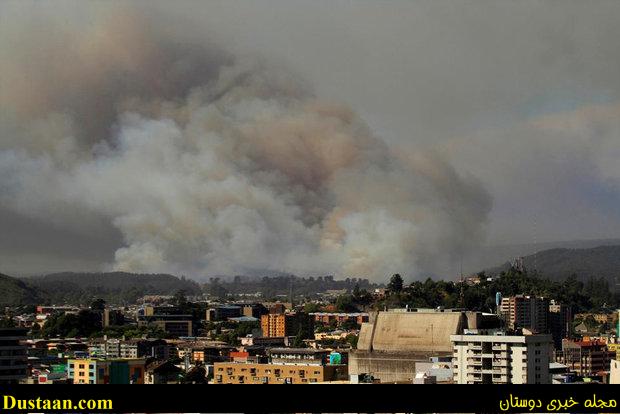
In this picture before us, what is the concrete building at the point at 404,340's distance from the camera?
21984 millimetres

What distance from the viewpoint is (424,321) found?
77.9 feet

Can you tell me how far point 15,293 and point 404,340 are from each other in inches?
1172

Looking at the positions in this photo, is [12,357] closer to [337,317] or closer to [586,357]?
[586,357]

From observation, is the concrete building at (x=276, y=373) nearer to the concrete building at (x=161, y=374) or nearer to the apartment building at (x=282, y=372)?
the apartment building at (x=282, y=372)

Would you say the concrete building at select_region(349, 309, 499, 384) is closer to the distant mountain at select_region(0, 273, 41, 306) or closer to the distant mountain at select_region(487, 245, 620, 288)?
the distant mountain at select_region(0, 273, 41, 306)

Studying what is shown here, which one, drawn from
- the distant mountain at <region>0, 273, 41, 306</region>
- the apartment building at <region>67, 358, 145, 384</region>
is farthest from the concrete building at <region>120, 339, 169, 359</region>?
the distant mountain at <region>0, 273, 41, 306</region>

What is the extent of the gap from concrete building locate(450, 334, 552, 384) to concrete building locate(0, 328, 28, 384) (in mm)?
6151

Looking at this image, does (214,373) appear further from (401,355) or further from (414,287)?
(414,287)

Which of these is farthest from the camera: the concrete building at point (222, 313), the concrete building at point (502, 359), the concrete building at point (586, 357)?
the concrete building at point (222, 313)

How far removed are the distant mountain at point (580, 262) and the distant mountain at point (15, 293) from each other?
98.7 ft

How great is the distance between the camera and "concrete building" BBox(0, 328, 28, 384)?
53.5 ft

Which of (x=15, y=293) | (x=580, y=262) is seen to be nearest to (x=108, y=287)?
(x=15, y=293)

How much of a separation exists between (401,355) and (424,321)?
1.49 meters

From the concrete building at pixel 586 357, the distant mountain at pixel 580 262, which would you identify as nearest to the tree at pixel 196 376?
the concrete building at pixel 586 357
